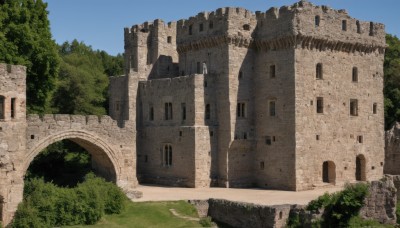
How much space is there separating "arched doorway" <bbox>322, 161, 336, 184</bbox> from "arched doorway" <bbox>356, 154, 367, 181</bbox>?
331 centimetres

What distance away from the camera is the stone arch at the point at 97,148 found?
31281mm

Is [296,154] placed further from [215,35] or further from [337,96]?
[215,35]

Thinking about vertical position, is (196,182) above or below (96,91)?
below

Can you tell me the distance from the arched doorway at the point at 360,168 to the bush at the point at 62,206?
751 inches

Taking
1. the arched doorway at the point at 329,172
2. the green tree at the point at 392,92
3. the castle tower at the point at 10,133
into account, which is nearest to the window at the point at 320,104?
the arched doorway at the point at 329,172

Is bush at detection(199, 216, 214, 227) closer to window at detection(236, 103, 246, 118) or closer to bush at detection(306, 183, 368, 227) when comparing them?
bush at detection(306, 183, 368, 227)

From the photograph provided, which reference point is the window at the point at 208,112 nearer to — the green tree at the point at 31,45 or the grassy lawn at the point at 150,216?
the grassy lawn at the point at 150,216

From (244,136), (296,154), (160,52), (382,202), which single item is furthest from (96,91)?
(382,202)

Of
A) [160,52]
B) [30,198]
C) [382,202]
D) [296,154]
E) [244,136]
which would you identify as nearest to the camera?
[30,198]

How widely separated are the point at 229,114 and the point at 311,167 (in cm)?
627

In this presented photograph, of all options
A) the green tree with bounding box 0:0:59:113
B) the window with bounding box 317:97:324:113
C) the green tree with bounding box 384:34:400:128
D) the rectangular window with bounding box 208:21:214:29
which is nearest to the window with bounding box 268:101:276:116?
the window with bounding box 317:97:324:113

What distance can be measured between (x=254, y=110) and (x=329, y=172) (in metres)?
6.54

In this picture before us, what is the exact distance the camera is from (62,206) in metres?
26.0

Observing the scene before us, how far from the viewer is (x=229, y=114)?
119ft
